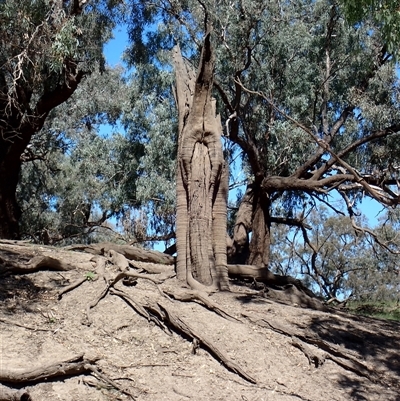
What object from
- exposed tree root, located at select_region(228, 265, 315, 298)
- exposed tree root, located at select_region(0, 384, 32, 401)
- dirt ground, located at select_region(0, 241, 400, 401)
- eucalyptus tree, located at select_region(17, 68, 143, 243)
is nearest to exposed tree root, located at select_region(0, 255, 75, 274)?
dirt ground, located at select_region(0, 241, 400, 401)

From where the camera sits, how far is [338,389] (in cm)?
808

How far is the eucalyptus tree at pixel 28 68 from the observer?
44.0 ft

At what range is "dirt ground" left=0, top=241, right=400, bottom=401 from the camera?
24.3 feet

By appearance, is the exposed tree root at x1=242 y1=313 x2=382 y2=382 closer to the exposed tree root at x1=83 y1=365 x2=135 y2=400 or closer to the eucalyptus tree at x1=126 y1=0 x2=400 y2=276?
the exposed tree root at x1=83 y1=365 x2=135 y2=400

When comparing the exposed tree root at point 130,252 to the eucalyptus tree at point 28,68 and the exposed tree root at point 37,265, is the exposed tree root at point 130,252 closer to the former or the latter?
the exposed tree root at point 37,265

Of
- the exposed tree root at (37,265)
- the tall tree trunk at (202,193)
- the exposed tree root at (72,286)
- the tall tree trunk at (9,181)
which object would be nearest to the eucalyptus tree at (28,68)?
the tall tree trunk at (9,181)

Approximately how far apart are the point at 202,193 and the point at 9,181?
18.1 ft

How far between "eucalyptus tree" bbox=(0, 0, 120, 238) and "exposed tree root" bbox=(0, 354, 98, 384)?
7076 mm

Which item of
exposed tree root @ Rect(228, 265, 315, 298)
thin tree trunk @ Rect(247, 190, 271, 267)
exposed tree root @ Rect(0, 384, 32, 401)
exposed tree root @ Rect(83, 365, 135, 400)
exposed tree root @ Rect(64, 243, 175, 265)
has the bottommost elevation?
exposed tree root @ Rect(0, 384, 32, 401)

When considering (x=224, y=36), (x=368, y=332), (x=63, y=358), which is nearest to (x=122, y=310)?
(x=63, y=358)

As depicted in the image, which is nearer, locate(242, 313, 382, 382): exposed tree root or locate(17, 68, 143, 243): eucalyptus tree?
locate(242, 313, 382, 382): exposed tree root

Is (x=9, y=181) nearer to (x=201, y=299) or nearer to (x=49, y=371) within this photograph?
(x=201, y=299)

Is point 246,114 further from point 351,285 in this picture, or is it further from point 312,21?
point 351,285

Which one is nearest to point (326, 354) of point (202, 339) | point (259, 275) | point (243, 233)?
point (202, 339)
